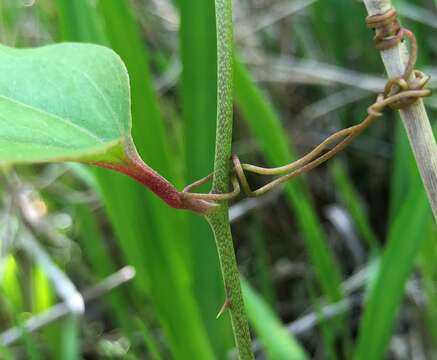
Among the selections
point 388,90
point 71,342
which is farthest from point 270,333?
point 388,90

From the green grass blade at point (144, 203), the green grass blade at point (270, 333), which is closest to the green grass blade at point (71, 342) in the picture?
the green grass blade at point (144, 203)

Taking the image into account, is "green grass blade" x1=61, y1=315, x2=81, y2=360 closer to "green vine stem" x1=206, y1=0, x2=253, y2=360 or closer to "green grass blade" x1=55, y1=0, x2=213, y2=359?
"green grass blade" x1=55, y1=0, x2=213, y2=359

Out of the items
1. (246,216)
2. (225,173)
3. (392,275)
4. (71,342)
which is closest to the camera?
(225,173)

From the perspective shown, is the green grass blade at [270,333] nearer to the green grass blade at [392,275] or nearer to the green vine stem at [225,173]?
the green grass blade at [392,275]

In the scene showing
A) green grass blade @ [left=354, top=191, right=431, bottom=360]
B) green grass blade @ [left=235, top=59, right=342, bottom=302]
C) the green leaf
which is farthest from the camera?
green grass blade @ [left=235, top=59, right=342, bottom=302]

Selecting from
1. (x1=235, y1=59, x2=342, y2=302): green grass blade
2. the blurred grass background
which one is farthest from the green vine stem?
(x1=235, y1=59, x2=342, y2=302): green grass blade

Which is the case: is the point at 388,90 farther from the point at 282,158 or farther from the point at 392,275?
the point at 282,158
